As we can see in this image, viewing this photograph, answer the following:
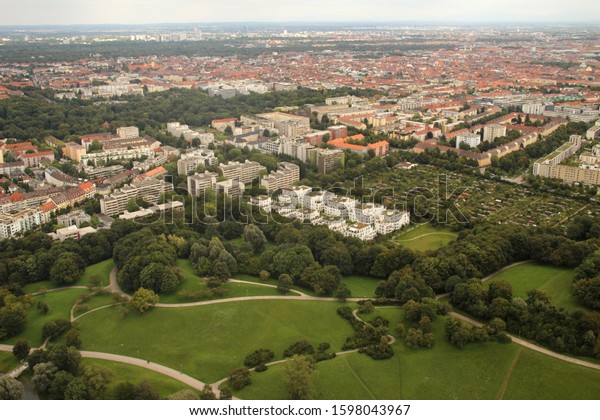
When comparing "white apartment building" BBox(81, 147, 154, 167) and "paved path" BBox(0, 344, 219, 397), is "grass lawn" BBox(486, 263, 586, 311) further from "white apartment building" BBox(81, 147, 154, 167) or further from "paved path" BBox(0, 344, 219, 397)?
"white apartment building" BBox(81, 147, 154, 167)

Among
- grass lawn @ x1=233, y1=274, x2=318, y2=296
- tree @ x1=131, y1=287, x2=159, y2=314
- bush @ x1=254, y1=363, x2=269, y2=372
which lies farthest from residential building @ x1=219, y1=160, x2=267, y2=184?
bush @ x1=254, y1=363, x2=269, y2=372

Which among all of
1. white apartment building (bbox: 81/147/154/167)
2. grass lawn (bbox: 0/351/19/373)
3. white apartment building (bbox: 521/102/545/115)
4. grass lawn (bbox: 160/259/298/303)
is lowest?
grass lawn (bbox: 0/351/19/373)

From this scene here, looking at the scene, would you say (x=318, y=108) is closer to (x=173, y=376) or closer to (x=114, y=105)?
(x=114, y=105)

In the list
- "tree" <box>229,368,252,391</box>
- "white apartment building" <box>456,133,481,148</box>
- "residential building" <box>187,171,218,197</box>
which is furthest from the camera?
"white apartment building" <box>456,133,481,148</box>

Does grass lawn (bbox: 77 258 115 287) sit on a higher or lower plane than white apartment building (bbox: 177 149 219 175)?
lower

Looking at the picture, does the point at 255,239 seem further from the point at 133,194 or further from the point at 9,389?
the point at 9,389

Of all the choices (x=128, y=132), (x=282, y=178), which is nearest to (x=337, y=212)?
(x=282, y=178)

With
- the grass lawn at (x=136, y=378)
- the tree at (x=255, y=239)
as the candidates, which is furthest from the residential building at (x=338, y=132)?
the grass lawn at (x=136, y=378)
